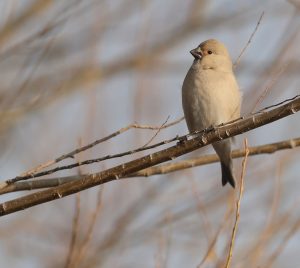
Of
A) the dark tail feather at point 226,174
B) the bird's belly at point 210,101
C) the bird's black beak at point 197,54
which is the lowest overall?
the dark tail feather at point 226,174

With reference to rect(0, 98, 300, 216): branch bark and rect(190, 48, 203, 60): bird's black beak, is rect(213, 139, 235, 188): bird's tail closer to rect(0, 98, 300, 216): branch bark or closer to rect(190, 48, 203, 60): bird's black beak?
rect(190, 48, 203, 60): bird's black beak

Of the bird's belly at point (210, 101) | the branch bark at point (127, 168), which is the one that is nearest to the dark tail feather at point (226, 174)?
the bird's belly at point (210, 101)

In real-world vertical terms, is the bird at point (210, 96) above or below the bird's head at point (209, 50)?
below

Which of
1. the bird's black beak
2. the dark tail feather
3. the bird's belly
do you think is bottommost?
the dark tail feather

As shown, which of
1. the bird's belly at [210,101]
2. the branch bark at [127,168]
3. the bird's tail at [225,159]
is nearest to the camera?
the branch bark at [127,168]

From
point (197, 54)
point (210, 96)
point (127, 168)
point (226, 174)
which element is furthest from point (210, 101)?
point (127, 168)

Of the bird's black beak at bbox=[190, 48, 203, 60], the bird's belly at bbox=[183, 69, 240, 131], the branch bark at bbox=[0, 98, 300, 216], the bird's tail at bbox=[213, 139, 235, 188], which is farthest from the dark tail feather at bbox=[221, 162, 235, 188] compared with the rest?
the branch bark at bbox=[0, 98, 300, 216]

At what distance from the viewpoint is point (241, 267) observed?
3.00 metres

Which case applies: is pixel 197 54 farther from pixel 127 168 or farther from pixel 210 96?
pixel 127 168

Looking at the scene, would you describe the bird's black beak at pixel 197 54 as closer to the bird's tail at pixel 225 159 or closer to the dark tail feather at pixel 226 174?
the bird's tail at pixel 225 159

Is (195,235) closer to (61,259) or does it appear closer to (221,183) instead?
(221,183)

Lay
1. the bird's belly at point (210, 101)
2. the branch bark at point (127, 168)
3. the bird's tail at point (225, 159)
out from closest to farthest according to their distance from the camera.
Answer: the branch bark at point (127, 168) → the bird's belly at point (210, 101) → the bird's tail at point (225, 159)

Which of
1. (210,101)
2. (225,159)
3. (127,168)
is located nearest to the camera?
(127,168)

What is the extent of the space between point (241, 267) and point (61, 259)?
79.9 inches
